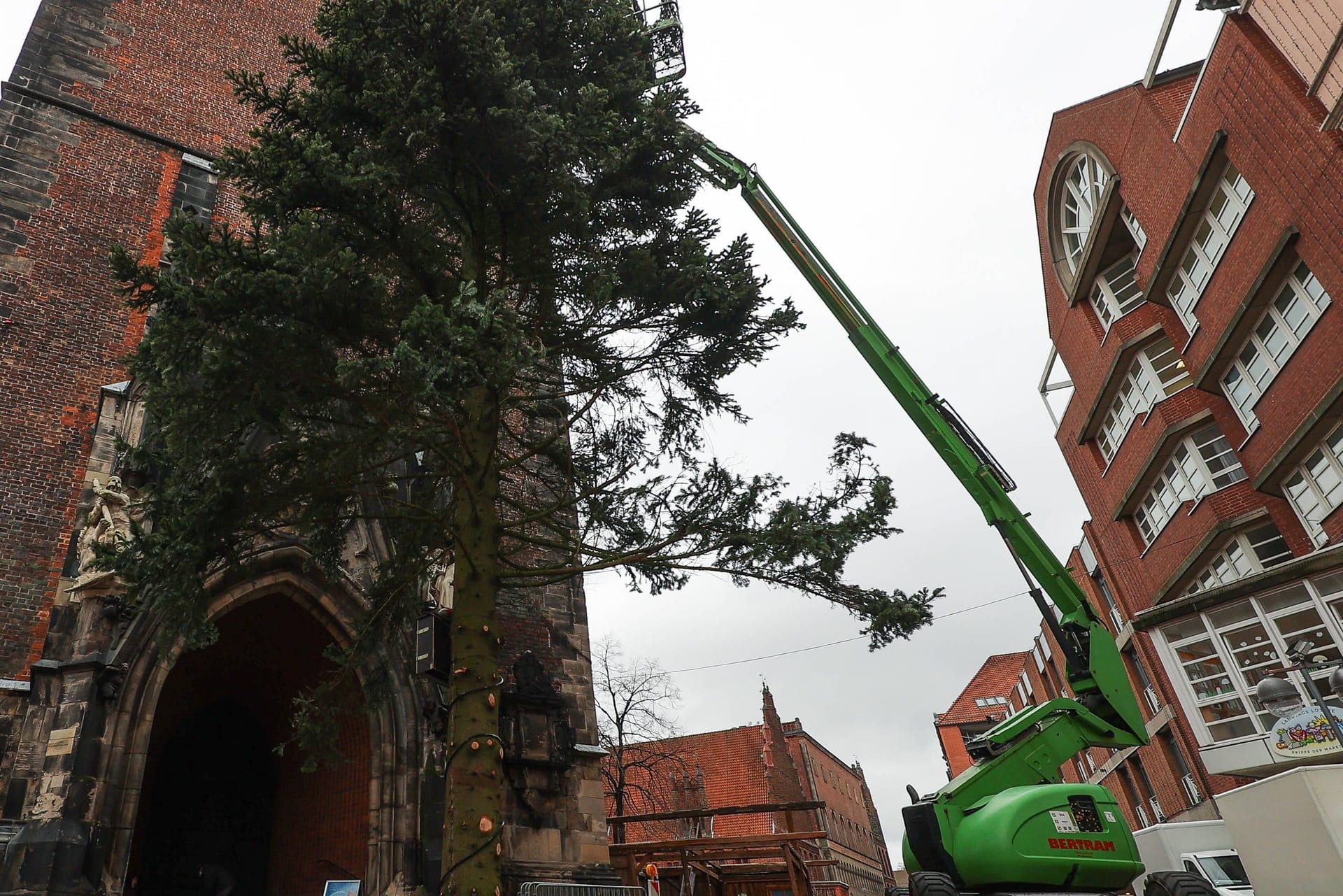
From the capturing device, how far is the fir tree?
6.94 metres

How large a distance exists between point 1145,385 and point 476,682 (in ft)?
62.6

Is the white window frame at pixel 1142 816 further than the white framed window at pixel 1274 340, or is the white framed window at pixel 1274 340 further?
the white window frame at pixel 1142 816

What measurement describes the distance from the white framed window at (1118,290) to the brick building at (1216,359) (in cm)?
5

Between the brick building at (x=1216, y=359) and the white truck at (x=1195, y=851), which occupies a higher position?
the brick building at (x=1216, y=359)

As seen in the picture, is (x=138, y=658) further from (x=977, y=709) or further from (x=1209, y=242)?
(x=977, y=709)

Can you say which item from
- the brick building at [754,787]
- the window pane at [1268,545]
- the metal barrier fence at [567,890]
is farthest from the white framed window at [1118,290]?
the metal barrier fence at [567,890]

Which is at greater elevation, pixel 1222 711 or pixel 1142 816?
pixel 1222 711

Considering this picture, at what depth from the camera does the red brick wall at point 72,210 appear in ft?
35.2

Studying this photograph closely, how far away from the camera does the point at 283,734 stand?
13164 millimetres

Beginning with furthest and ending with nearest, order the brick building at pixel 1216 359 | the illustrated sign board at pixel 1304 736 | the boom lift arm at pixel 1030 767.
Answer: the illustrated sign board at pixel 1304 736
the brick building at pixel 1216 359
the boom lift arm at pixel 1030 767

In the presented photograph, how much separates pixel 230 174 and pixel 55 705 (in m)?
6.03

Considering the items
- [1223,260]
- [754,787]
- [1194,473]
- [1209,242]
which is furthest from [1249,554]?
[754,787]

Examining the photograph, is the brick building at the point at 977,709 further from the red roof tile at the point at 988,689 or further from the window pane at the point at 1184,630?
the window pane at the point at 1184,630

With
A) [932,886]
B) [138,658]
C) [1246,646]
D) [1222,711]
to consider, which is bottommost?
[932,886]
